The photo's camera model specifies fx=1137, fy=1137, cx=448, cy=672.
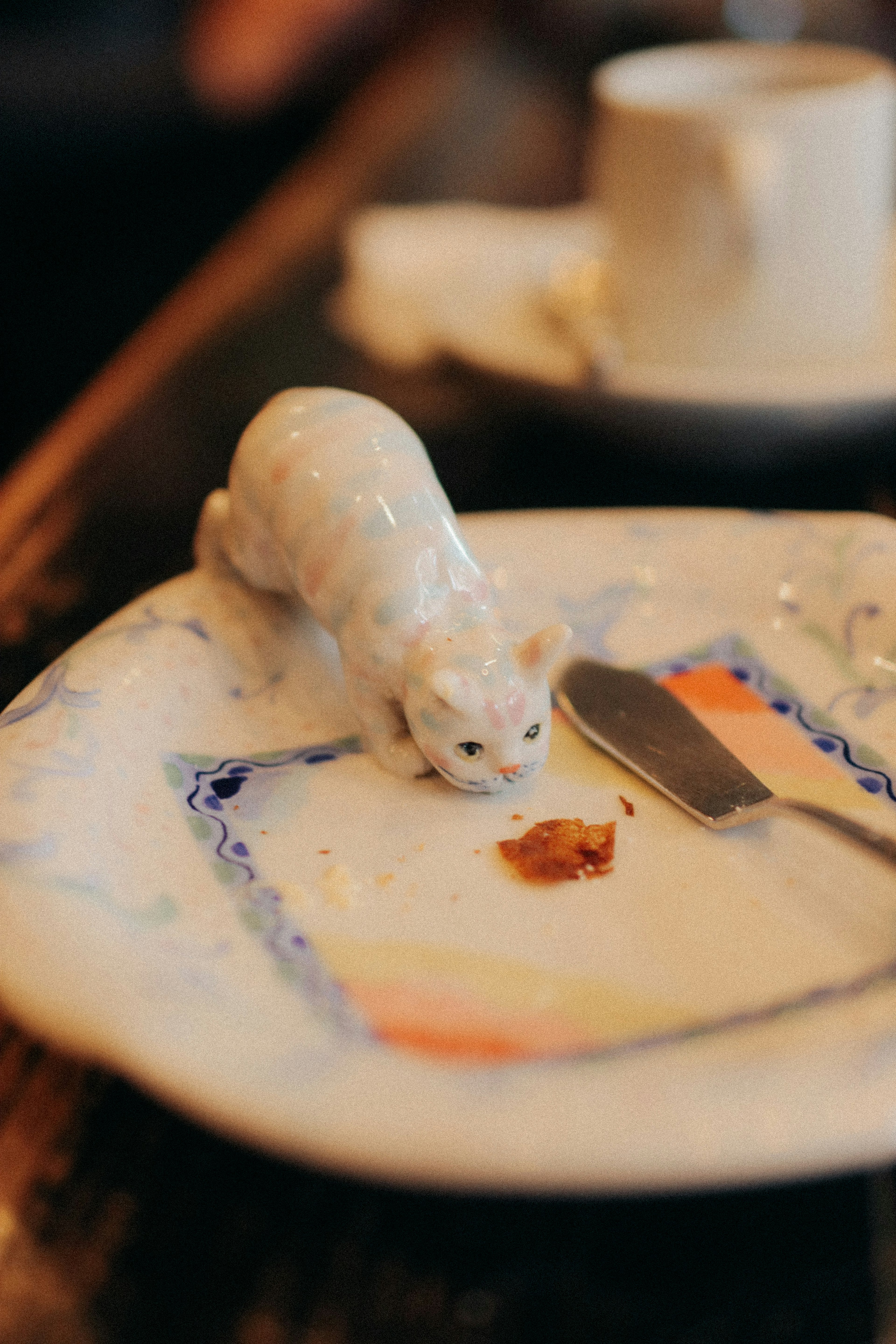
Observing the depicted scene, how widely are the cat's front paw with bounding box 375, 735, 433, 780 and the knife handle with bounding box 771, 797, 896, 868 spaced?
0.14 meters

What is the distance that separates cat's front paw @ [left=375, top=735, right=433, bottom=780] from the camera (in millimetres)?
458

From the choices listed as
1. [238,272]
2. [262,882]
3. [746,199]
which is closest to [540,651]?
[262,882]

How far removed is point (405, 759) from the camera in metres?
0.46

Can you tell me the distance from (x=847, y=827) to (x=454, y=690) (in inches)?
5.7

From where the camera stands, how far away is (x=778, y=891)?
0.39 metres

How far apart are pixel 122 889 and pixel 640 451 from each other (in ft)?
1.45

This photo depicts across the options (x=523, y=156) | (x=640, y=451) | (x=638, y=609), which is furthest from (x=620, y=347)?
(x=523, y=156)

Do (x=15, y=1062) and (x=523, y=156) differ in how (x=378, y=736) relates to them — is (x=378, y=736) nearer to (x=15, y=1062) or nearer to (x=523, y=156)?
(x=15, y=1062)

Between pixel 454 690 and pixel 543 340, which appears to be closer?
pixel 454 690

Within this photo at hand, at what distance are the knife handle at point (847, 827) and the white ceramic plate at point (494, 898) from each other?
11 millimetres

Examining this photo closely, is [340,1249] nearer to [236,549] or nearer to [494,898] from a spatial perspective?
[494,898]

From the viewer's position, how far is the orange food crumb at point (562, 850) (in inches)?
16.0

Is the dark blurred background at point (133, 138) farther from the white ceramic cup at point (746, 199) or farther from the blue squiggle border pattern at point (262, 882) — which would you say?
the blue squiggle border pattern at point (262, 882)

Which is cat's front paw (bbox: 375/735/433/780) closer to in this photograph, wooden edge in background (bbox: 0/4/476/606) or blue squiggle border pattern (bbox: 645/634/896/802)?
blue squiggle border pattern (bbox: 645/634/896/802)
